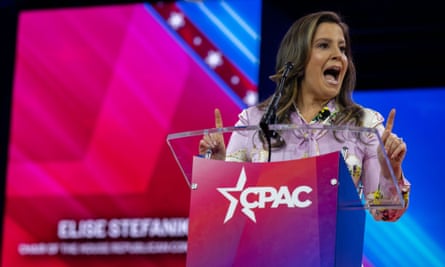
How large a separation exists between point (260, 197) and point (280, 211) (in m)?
0.06

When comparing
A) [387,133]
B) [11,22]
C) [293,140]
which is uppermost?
[11,22]

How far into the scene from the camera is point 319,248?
186 cm

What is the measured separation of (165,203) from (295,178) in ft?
10.4

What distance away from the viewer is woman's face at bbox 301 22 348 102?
104 inches

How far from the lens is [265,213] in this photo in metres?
1.93

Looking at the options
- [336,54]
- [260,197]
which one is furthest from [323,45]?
[260,197]

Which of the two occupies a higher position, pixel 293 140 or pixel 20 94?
pixel 20 94

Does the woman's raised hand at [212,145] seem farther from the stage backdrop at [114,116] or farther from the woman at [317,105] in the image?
the stage backdrop at [114,116]

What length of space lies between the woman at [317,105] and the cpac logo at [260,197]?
454 mm

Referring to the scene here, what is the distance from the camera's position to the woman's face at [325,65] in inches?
104

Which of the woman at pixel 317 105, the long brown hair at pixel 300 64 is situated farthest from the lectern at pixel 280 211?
the long brown hair at pixel 300 64

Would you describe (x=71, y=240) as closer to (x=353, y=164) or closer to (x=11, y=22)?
(x=11, y=22)

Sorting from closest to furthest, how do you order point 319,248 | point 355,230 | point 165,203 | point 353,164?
point 319,248
point 355,230
point 353,164
point 165,203

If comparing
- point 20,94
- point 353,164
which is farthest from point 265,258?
point 20,94
